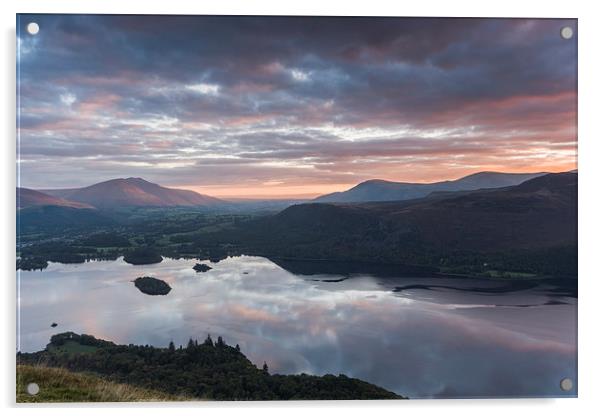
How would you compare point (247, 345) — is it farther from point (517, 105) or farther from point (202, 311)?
point (517, 105)

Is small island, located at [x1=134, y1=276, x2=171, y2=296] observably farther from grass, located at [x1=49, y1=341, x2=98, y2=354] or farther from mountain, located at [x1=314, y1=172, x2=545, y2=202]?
mountain, located at [x1=314, y1=172, x2=545, y2=202]

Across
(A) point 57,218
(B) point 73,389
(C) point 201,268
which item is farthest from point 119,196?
(B) point 73,389

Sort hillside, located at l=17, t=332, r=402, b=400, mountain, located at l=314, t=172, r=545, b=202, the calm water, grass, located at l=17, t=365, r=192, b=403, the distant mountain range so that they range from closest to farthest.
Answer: grass, located at l=17, t=365, r=192, b=403
hillside, located at l=17, t=332, r=402, b=400
the calm water
the distant mountain range
mountain, located at l=314, t=172, r=545, b=202

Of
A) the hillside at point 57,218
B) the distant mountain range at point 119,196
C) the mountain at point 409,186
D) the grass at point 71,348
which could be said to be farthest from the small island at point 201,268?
the mountain at point 409,186

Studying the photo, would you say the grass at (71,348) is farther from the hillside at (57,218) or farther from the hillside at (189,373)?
the hillside at (57,218)

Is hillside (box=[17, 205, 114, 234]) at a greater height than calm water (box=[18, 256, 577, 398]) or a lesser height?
greater

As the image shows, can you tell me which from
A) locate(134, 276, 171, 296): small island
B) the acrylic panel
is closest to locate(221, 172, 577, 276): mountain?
the acrylic panel
